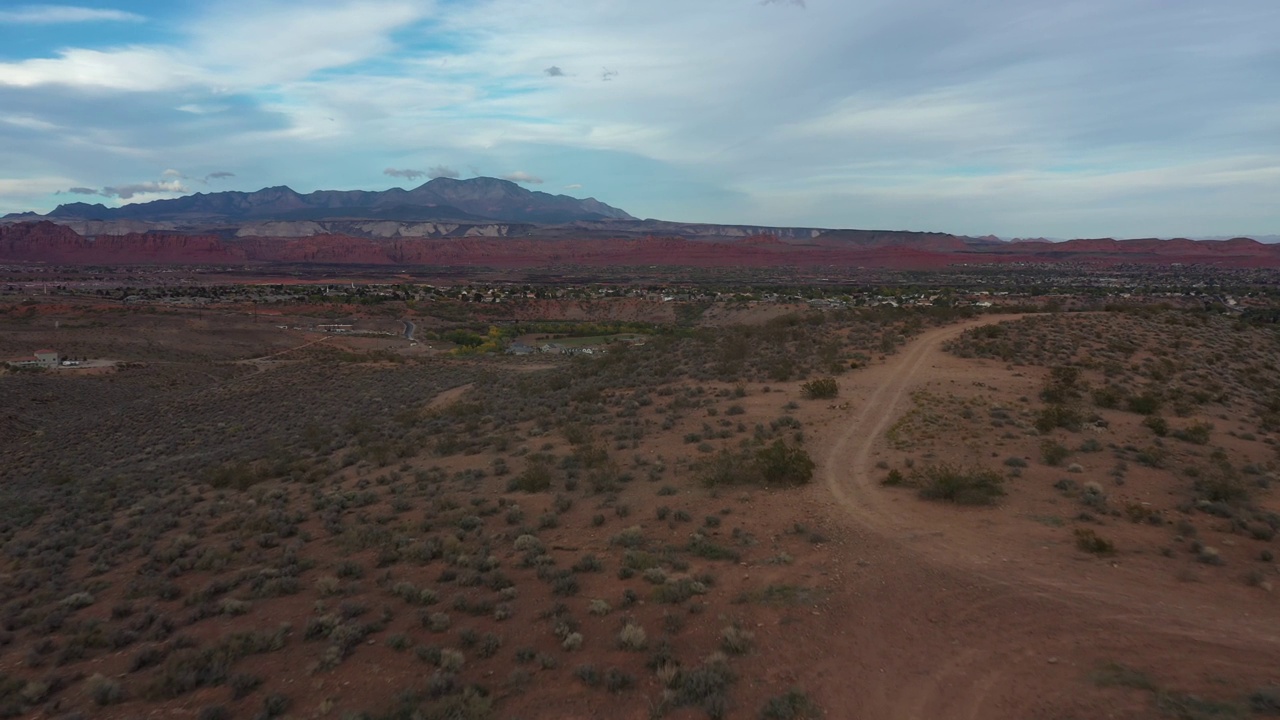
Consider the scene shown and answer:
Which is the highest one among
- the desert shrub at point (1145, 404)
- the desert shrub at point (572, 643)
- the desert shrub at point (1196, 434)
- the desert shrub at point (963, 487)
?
the desert shrub at point (1145, 404)

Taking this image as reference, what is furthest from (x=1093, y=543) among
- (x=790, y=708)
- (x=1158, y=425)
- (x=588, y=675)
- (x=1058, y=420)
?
(x=1158, y=425)

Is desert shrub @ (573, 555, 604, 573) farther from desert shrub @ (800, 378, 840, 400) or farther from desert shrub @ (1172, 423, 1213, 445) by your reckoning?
desert shrub @ (1172, 423, 1213, 445)

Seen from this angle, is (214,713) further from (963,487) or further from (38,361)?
(38,361)

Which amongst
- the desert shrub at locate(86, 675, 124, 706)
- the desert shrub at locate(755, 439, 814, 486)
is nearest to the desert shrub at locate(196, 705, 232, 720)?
the desert shrub at locate(86, 675, 124, 706)

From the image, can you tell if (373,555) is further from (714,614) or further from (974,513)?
(974,513)

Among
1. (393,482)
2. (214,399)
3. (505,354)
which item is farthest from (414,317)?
(393,482)

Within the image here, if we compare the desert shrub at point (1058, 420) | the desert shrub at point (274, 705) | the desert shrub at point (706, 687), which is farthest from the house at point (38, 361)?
the desert shrub at point (1058, 420)

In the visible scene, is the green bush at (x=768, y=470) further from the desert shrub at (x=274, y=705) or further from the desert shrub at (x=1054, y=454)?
the desert shrub at (x=274, y=705)
